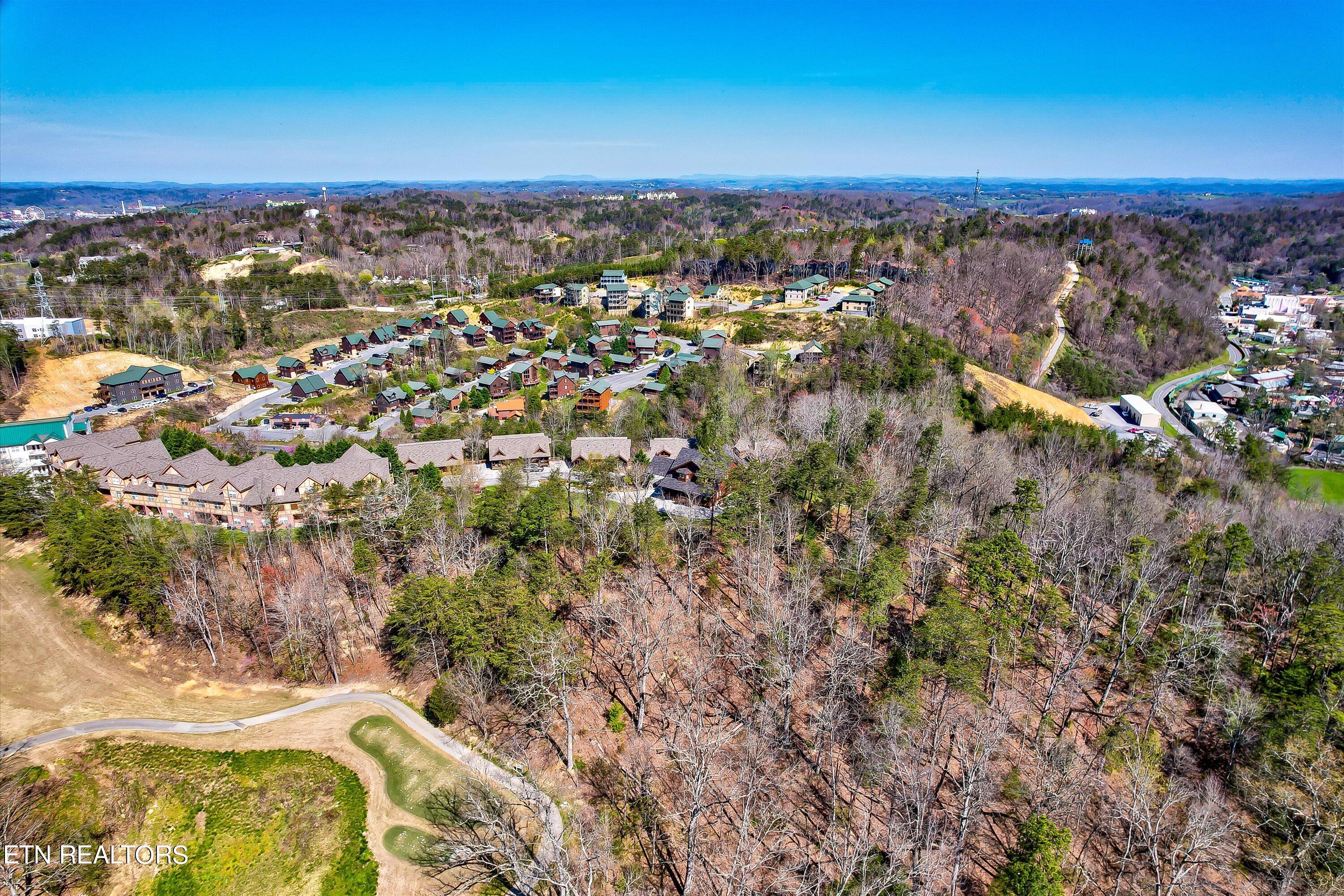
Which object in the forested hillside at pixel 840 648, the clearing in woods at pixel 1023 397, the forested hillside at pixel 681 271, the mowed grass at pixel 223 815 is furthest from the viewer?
the forested hillside at pixel 681 271

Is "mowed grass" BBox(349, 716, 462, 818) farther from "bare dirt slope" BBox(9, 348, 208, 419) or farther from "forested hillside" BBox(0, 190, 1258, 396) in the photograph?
"forested hillside" BBox(0, 190, 1258, 396)

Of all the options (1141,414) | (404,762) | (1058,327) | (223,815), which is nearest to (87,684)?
(223,815)

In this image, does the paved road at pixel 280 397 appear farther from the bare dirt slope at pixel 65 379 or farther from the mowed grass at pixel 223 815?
the mowed grass at pixel 223 815

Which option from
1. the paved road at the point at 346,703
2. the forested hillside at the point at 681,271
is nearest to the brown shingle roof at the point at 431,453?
the paved road at the point at 346,703

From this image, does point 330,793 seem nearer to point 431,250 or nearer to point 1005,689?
point 1005,689
